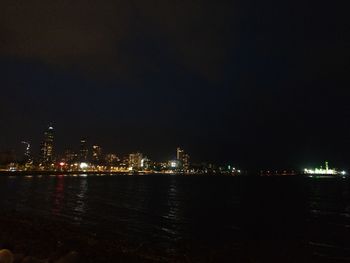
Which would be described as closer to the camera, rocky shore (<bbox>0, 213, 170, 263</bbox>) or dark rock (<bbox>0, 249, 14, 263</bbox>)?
dark rock (<bbox>0, 249, 14, 263</bbox>)

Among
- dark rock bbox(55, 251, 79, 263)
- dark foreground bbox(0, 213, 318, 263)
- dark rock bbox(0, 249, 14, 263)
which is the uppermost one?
dark rock bbox(0, 249, 14, 263)

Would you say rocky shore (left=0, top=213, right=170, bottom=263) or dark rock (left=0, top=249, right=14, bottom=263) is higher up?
dark rock (left=0, top=249, right=14, bottom=263)

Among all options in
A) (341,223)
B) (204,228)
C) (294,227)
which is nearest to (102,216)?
(204,228)

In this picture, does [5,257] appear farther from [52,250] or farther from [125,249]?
[125,249]

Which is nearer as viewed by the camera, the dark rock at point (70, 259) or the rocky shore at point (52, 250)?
the dark rock at point (70, 259)

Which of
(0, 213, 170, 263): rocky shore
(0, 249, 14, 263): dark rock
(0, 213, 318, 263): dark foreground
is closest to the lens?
(0, 249, 14, 263): dark rock

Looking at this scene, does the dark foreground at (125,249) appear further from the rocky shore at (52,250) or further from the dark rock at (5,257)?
the dark rock at (5,257)

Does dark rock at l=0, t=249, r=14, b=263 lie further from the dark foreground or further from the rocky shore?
the dark foreground

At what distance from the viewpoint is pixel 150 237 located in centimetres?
2669

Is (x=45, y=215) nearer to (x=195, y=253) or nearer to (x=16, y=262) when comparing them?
(x=195, y=253)

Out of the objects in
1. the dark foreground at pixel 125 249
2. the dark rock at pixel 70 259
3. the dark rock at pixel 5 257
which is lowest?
the dark foreground at pixel 125 249

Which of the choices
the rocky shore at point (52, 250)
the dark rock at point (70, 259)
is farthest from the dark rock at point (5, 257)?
the dark rock at point (70, 259)

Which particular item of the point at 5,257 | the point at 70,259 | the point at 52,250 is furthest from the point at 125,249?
the point at 5,257

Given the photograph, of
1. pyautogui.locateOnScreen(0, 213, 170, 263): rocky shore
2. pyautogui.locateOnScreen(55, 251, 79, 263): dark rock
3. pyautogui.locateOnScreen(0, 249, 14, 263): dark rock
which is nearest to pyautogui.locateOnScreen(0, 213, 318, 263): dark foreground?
pyautogui.locateOnScreen(0, 213, 170, 263): rocky shore
